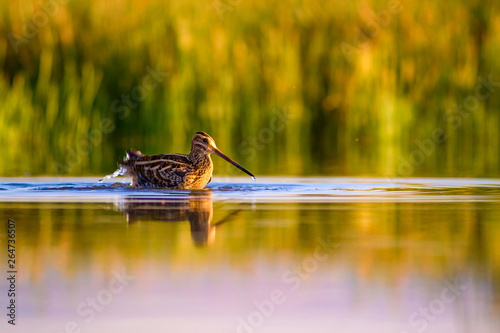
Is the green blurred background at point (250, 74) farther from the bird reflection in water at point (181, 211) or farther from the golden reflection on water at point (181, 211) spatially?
the golden reflection on water at point (181, 211)

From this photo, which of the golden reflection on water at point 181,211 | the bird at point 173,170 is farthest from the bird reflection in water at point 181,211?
the bird at point 173,170

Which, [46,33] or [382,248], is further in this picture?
[46,33]

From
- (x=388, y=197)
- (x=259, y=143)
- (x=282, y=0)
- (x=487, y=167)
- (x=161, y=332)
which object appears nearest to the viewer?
(x=161, y=332)

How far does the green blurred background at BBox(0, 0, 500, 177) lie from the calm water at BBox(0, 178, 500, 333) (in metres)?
6.81

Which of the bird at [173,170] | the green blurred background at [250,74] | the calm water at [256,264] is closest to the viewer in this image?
the calm water at [256,264]

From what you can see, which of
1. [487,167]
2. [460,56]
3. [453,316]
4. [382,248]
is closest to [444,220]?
[382,248]

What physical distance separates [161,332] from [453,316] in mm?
1177

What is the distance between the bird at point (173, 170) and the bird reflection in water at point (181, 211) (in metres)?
0.55

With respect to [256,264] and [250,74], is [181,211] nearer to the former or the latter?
[256,264]

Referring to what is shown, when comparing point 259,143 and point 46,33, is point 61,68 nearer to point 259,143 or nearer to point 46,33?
point 46,33

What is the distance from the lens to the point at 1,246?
19.1 ft

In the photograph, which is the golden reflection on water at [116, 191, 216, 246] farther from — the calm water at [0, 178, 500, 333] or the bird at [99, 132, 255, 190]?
the bird at [99, 132, 255, 190]

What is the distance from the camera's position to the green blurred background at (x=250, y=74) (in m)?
15.5

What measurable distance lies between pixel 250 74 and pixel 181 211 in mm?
8599
